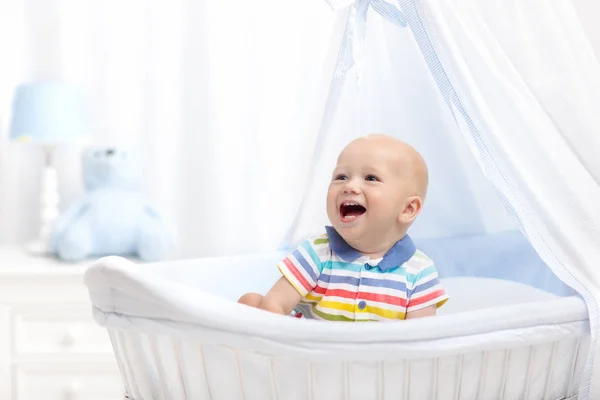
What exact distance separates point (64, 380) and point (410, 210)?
51.6 inches

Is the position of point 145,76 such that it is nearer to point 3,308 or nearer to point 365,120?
point 3,308

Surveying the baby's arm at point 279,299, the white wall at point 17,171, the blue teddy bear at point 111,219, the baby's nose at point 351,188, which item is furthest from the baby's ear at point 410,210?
the white wall at point 17,171

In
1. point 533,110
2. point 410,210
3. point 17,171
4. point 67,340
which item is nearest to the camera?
point 533,110

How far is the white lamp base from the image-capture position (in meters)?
2.62

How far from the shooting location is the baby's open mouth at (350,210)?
1.53 metres

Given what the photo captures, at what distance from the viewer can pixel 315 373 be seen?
3.92 feet

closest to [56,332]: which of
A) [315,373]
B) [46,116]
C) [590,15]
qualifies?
[46,116]

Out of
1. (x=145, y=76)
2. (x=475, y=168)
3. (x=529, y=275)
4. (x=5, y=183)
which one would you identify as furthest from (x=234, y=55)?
(x=529, y=275)

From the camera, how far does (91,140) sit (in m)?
2.81

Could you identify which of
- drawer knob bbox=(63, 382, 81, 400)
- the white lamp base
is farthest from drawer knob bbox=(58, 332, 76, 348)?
the white lamp base

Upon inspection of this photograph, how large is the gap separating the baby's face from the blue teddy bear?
1.11 m

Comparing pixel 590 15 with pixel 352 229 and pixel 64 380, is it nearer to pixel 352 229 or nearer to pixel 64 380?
pixel 352 229

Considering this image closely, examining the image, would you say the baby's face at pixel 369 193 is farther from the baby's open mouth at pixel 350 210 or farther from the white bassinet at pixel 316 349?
the white bassinet at pixel 316 349

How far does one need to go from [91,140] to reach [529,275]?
1533 millimetres
